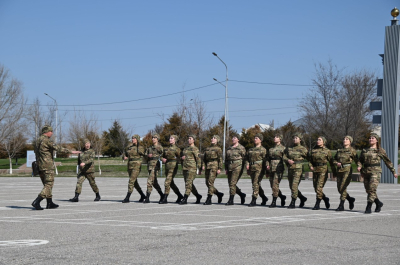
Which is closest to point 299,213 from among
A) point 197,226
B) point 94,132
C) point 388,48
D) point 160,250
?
point 197,226

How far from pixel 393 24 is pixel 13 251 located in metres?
30.0

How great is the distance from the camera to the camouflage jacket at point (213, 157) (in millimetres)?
16344

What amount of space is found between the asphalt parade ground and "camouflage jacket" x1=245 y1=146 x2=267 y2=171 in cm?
147

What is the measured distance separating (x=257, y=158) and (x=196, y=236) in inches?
264

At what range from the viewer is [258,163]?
52.9 feet

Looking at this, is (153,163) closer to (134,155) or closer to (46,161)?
(134,155)

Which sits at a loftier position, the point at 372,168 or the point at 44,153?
the point at 44,153

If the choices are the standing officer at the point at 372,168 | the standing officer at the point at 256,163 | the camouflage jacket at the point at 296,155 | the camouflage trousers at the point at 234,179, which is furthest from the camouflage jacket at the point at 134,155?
the standing officer at the point at 372,168

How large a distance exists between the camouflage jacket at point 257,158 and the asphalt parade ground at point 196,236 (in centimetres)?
147

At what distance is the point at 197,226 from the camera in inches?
435

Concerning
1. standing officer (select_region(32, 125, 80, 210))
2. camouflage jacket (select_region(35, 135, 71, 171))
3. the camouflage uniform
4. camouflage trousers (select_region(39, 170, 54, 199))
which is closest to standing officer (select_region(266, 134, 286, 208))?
standing officer (select_region(32, 125, 80, 210))

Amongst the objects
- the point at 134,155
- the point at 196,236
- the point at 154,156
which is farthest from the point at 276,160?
the point at 196,236

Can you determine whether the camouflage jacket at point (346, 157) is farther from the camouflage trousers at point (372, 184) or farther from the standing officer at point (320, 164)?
the camouflage trousers at point (372, 184)

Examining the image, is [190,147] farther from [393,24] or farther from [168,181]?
[393,24]
